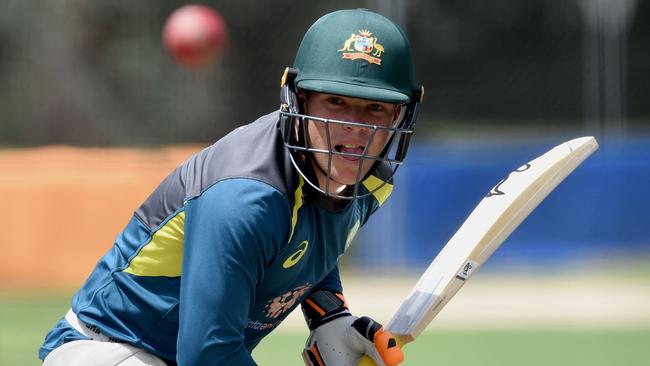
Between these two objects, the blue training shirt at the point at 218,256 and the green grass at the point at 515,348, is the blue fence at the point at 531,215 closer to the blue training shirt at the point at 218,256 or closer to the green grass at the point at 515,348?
the green grass at the point at 515,348

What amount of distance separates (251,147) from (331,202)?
34 centimetres

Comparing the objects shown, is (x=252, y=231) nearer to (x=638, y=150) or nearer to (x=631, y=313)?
(x=631, y=313)

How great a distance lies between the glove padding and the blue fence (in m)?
6.33

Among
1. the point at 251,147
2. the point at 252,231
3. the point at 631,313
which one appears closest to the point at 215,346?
the point at 252,231

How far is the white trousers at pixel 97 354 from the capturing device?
3.17 m

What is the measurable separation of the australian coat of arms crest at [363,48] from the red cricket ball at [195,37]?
769cm

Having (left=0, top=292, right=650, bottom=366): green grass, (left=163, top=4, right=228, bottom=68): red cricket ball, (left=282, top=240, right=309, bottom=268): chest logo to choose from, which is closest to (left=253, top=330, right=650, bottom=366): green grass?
(left=0, top=292, right=650, bottom=366): green grass

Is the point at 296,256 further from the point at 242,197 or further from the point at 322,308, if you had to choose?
the point at 322,308

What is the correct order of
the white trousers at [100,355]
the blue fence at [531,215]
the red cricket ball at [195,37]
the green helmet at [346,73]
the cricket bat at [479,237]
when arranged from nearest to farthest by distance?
the green helmet at [346,73], the white trousers at [100,355], the cricket bat at [479,237], the blue fence at [531,215], the red cricket ball at [195,37]

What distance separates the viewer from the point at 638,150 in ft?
33.7

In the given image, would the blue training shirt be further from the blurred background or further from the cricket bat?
the blurred background

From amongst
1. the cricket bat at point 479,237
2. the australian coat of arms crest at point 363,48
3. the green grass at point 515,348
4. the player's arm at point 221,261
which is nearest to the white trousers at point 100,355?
the player's arm at point 221,261

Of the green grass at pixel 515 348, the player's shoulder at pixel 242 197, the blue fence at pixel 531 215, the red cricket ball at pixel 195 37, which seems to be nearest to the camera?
the player's shoulder at pixel 242 197

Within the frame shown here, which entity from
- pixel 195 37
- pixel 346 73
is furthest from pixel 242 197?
pixel 195 37
